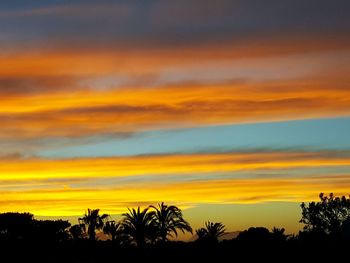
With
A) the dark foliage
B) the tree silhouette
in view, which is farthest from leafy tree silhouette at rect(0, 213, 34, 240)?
→ the tree silhouette

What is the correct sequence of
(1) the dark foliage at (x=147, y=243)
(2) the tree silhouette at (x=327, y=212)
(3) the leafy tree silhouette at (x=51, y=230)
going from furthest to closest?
(2) the tree silhouette at (x=327, y=212) → (3) the leafy tree silhouette at (x=51, y=230) → (1) the dark foliage at (x=147, y=243)

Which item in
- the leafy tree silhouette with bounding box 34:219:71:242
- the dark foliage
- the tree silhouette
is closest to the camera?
the dark foliage

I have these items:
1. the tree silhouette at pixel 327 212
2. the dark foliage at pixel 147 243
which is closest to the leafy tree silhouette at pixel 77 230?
the dark foliage at pixel 147 243

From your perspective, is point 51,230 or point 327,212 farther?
point 327,212

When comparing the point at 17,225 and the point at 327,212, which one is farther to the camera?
the point at 327,212

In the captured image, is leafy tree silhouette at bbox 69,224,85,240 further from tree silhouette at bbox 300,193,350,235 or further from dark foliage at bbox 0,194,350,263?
tree silhouette at bbox 300,193,350,235

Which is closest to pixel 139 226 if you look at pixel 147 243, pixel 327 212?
pixel 147 243

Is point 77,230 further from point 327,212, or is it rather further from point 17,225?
point 327,212

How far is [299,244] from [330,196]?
239 ft

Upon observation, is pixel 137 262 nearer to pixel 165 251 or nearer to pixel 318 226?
pixel 165 251

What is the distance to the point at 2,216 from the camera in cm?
9038

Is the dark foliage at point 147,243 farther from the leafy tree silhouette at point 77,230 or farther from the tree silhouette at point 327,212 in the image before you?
the tree silhouette at point 327,212

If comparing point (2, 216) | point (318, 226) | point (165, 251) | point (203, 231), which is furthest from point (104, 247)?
point (318, 226)

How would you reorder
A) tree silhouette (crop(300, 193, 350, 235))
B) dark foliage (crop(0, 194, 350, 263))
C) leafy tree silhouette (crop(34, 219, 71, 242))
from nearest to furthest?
1. dark foliage (crop(0, 194, 350, 263))
2. leafy tree silhouette (crop(34, 219, 71, 242))
3. tree silhouette (crop(300, 193, 350, 235))
